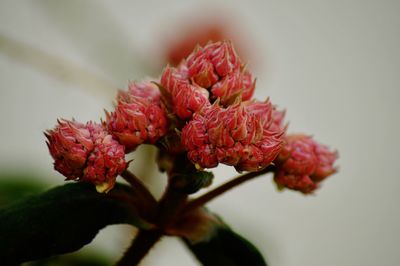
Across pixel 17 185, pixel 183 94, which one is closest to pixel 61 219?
pixel 183 94

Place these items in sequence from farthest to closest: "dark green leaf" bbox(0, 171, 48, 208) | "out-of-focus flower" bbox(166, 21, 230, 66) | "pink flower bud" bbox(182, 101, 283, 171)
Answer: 1. "out-of-focus flower" bbox(166, 21, 230, 66)
2. "dark green leaf" bbox(0, 171, 48, 208)
3. "pink flower bud" bbox(182, 101, 283, 171)

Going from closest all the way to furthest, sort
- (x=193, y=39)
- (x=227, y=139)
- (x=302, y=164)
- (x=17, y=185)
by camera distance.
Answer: (x=227, y=139)
(x=302, y=164)
(x=17, y=185)
(x=193, y=39)

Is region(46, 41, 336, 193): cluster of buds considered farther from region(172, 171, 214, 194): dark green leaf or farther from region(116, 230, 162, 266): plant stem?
region(116, 230, 162, 266): plant stem

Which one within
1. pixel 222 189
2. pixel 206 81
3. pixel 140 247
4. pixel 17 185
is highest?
pixel 206 81

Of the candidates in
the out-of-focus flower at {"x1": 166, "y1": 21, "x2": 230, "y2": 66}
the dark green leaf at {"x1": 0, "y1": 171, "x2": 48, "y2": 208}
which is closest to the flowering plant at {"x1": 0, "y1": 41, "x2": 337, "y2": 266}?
the dark green leaf at {"x1": 0, "y1": 171, "x2": 48, "y2": 208}

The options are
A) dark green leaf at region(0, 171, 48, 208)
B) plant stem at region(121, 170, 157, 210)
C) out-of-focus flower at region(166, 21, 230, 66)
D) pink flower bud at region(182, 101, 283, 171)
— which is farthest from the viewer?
out-of-focus flower at region(166, 21, 230, 66)

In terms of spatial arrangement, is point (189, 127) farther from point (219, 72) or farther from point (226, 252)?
point (226, 252)
